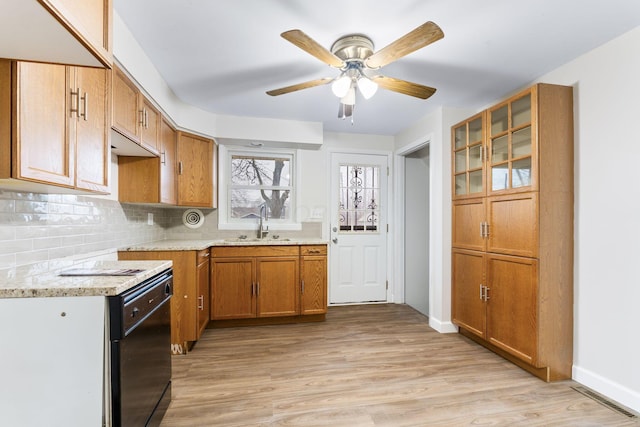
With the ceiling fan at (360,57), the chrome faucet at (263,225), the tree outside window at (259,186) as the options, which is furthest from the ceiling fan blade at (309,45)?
the chrome faucet at (263,225)

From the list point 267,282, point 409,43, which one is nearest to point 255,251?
point 267,282

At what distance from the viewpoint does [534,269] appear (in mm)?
2146

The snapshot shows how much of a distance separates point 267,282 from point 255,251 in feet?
1.16

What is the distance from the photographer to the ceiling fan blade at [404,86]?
201 centimetres

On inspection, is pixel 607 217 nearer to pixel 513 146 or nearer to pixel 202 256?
pixel 513 146

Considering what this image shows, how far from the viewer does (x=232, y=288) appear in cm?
311

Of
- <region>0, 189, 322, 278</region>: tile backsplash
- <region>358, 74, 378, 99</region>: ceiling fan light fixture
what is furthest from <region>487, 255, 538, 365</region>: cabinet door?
<region>0, 189, 322, 278</region>: tile backsplash

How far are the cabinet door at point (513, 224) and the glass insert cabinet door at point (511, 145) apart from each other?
0.10 metres

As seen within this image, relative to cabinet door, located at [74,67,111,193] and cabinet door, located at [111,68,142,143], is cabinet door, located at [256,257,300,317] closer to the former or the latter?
cabinet door, located at [111,68,142,143]

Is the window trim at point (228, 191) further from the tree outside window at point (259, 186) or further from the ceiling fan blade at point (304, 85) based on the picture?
the ceiling fan blade at point (304, 85)

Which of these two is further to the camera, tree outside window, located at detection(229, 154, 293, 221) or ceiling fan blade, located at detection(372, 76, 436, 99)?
tree outside window, located at detection(229, 154, 293, 221)

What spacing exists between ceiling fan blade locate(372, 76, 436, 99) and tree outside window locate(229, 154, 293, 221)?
6.67 feet

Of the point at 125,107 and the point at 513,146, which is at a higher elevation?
the point at 125,107

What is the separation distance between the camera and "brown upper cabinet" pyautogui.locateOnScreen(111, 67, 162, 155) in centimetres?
185
